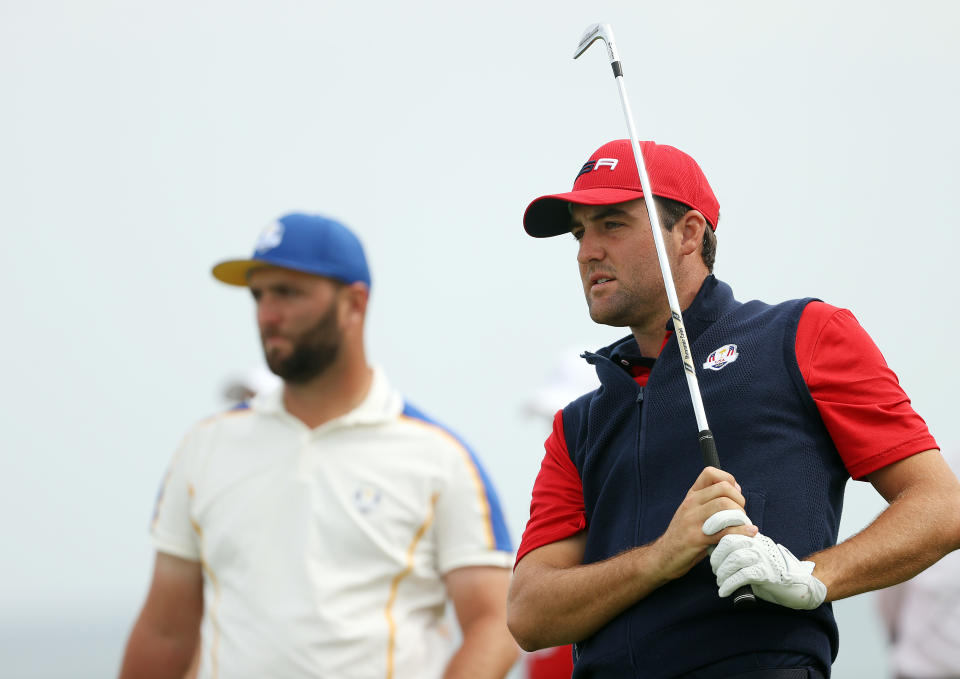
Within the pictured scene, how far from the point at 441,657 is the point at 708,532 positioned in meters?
2.36

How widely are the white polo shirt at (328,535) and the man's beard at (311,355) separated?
0.15 m

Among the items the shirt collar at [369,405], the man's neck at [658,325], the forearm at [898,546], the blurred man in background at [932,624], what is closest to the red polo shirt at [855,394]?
the forearm at [898,546]

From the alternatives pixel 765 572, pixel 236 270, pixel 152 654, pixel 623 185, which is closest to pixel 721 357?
pixel 623 185

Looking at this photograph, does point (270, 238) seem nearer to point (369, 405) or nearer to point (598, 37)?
point (369, 405)

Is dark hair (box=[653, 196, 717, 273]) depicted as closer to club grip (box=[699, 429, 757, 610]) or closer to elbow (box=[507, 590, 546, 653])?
club grip (box=[699, 429, 757, 610])

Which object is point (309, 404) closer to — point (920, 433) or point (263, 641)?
point (263, 641)

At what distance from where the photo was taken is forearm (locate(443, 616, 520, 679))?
4656 mm

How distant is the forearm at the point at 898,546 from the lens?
8.79 ft

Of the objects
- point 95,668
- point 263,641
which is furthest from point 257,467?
point 95,668

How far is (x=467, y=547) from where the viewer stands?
4.80m

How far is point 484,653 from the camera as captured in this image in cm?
467

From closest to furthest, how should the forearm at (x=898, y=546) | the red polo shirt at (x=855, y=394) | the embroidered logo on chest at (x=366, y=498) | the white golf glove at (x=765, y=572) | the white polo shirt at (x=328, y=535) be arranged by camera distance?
1. the white golf glove at (x=765, y=572)
2. the forearm at (x=898, y=546)
3. the red polo shirt at (x=855, y=394)
4. the white polo shirt at (x=328, y=535)
5. the embroidered logo on chest at (x=366, y=498)

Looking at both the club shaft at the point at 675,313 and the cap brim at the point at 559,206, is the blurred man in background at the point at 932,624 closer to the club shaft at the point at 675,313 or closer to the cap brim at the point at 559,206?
the cap brim at the point at 559,206

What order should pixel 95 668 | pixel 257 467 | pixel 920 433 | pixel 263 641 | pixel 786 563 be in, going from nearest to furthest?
1. pixel 786 563
2. pixel 920 433
3. pixel 263 641
4. pixel 257 467
5. pixel 95 668
